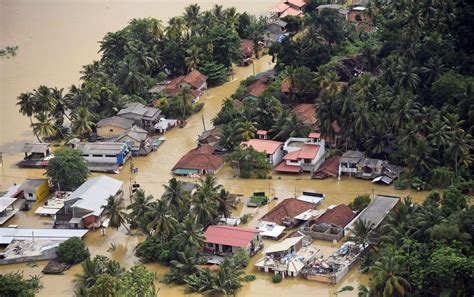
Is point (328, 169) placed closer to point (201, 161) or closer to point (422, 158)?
point (422, 158)

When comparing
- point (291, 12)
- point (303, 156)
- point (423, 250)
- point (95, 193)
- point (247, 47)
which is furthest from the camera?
point (291, 12)

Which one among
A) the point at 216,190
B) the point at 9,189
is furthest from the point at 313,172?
the point at 9,189

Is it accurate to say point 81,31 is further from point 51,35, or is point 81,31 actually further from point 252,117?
point 252,117

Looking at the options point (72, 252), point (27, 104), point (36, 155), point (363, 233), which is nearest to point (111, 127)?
point (36, 155)

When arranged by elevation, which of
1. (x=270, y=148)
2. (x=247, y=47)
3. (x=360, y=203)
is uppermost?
(x=247, y=47)

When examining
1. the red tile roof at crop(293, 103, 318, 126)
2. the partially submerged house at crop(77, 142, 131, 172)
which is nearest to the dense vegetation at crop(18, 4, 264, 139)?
the partially submerged house at crop(77, 142, 131, 172)

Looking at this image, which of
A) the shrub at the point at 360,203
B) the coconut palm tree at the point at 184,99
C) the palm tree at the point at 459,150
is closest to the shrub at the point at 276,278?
Result: the shrub at the point at 360,203

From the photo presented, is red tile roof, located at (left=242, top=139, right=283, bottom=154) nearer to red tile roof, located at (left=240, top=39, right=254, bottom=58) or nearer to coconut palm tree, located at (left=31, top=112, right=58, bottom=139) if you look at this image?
coconut palm tree, located at (left=31, top=112, right=58, bottom=139)
